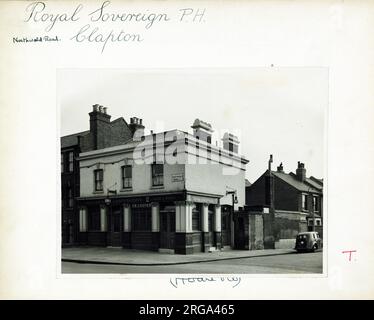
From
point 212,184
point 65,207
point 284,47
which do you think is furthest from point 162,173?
point 284,47

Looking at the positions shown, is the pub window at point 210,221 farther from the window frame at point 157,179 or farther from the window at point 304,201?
the window at point 304,201

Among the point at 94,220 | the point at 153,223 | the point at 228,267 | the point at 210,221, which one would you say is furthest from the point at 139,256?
the point at 210,221

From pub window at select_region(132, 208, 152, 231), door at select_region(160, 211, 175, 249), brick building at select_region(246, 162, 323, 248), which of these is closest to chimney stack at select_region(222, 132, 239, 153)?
brick building at select_region(246, 162, 323, 248)

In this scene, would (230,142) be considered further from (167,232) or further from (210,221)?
(210,221)

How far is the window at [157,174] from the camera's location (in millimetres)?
6906

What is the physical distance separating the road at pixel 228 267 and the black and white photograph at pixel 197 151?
0.02m

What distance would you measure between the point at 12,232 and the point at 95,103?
6.85 feet

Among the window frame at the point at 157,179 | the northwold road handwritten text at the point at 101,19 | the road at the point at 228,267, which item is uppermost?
the northwold road handwritten text at the point at 101,19

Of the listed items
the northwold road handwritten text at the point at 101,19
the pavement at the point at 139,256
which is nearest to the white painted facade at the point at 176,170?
the pavement at the point at 139,256

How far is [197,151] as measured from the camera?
675 centimetres

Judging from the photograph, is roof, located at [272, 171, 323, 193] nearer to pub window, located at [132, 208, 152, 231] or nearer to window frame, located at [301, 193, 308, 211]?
window frame, located at [301, 193, 308, 211]

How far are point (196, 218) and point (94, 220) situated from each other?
2554 mm

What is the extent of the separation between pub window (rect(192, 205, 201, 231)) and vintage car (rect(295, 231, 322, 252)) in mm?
2167
